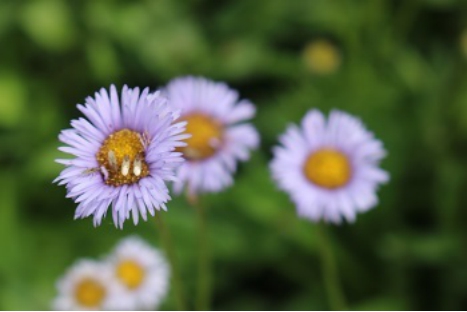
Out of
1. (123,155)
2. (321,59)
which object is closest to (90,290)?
(123,155)

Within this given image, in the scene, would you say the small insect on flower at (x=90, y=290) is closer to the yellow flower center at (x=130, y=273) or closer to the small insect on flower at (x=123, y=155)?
the yellow flower center at (x=130, y=273)

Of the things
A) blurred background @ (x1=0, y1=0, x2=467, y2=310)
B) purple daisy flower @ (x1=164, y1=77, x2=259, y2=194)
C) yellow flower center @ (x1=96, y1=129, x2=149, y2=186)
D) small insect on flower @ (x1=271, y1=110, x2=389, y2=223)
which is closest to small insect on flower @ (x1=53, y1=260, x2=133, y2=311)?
blurred background @ (x1=0, y1=0, x2=467, y2=310)

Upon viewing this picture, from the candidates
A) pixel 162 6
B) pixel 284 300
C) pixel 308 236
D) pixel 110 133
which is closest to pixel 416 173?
pixel 308 236

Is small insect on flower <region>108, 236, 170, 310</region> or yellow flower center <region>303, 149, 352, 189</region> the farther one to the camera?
small insect on flower <region>108, 236, 170, 310</region>

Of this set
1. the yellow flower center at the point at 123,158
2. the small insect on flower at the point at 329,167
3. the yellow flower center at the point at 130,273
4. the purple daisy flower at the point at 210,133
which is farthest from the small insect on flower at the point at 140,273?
the yellow flower center at the point at 123,158

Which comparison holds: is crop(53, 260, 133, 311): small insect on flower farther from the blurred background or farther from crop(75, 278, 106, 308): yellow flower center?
the blurred background

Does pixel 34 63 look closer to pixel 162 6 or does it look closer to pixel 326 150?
pixel 162 6

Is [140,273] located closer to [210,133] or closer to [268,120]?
[210,133]
